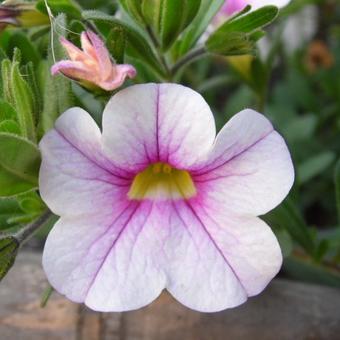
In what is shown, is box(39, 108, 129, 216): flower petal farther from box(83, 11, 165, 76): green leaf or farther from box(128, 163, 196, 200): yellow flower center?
box(83, 11, 165, 76): green leaf

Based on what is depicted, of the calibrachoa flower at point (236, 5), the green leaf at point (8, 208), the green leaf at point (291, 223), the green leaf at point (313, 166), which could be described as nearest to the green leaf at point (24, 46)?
the green leaf at point (8, 208)

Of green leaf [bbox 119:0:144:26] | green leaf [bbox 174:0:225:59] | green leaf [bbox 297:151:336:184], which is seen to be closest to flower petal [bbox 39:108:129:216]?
green leaf [bbox 119:0:144:26]

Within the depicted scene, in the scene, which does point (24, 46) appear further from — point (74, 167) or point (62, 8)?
point (74, 167)

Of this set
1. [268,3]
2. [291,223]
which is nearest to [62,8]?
[268,3]

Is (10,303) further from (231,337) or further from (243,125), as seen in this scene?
(243,125)

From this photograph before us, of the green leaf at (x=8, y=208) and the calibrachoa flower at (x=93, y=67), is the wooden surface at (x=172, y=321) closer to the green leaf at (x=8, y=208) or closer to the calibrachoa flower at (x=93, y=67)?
the green leaf at (x=8, y=208)

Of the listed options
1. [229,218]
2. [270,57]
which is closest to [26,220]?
[229,218]
